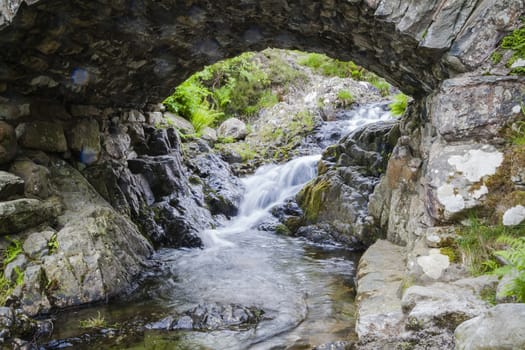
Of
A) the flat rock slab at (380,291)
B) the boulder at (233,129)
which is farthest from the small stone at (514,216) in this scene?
the boulder at (233,129)

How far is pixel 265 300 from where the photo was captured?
607cm

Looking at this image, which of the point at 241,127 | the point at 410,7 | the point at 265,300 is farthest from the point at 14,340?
the point at 241,127

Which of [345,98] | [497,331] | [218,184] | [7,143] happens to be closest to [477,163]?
[497,331]

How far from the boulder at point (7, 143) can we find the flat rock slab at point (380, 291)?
221 inches

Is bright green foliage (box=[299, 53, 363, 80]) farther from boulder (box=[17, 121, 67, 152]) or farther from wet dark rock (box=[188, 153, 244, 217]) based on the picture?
boulder (box=[17, 121, 67, 152])

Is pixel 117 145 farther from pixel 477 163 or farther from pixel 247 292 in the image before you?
pixel 477 163

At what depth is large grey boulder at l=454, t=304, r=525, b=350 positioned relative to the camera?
8.70 ft

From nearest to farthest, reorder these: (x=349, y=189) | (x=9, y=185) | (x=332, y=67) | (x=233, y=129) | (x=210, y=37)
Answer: (x=9, y=185) → (x=210, y=37) → (x=349, y=189) → (x=233, y=129) → (x=332, y=67)

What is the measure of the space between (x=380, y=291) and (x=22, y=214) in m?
4.99

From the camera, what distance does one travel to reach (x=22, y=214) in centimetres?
612

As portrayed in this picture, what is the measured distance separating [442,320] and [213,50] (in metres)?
5.88

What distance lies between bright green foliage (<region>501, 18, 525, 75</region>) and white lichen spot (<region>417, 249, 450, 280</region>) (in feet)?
7.26

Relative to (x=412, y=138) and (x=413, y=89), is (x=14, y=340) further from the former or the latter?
(x=413, y=89)

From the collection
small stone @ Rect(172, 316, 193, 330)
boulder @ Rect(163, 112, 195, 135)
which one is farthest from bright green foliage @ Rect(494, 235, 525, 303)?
boulder @ Rect(163, 112, 195, 135)
